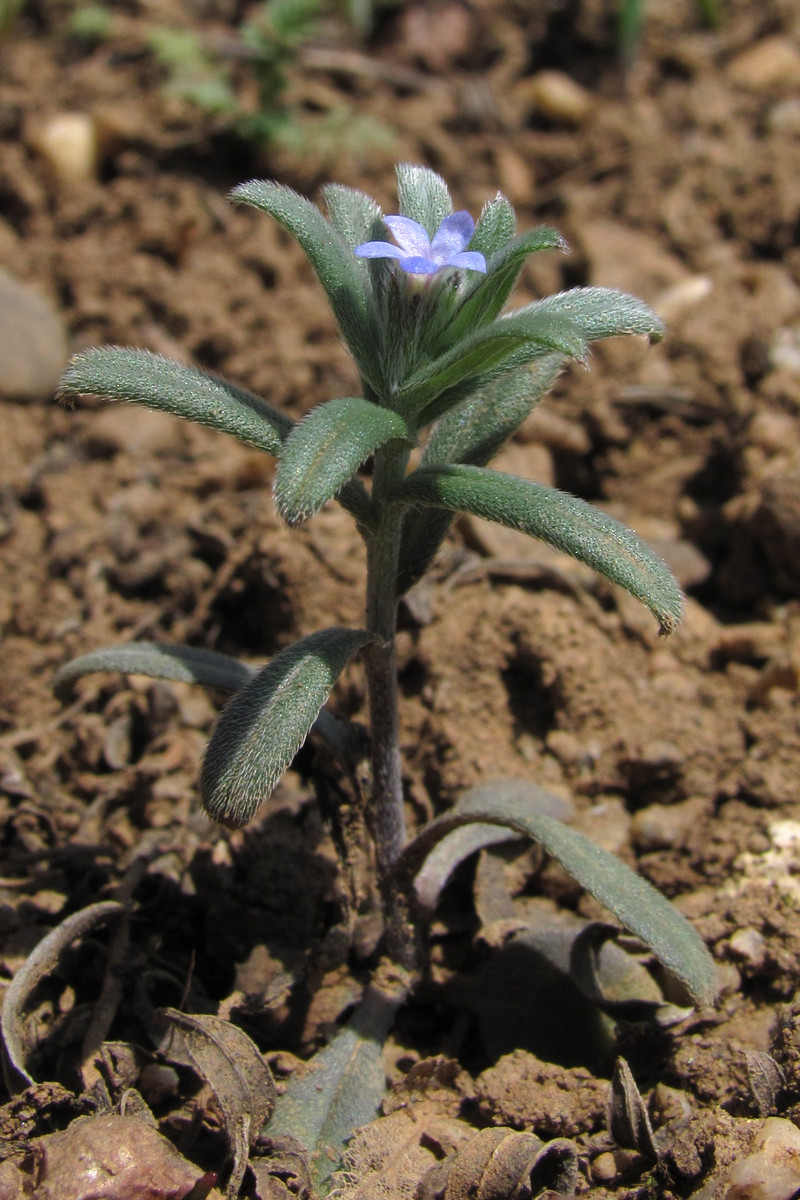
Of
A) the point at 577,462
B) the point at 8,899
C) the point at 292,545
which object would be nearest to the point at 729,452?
the point at 577,462

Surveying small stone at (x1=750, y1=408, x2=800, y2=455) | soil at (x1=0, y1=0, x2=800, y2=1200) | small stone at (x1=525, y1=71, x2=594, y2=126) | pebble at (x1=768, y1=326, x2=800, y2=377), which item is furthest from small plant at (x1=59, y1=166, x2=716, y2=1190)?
small stone at (x1=525, y1=71, x2=594, y2=126)

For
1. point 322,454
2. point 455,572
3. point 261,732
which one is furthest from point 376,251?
point 455,572

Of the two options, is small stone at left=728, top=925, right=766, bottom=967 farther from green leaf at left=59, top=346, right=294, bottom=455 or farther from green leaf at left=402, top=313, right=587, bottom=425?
green leaf at left=59, top=346, right=294, bottom=455

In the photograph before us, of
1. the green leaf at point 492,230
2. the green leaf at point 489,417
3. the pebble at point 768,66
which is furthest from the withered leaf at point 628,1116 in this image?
the pebble at point 768,66

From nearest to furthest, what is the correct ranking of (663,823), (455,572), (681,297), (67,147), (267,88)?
(663,823), (455,572), (681,297), (67,147), (267,88)

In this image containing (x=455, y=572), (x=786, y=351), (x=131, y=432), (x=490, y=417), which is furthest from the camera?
(x=131, y=432)

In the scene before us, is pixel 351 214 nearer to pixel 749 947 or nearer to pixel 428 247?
pixel 428 247

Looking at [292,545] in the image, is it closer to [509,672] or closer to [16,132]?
[509,672]
